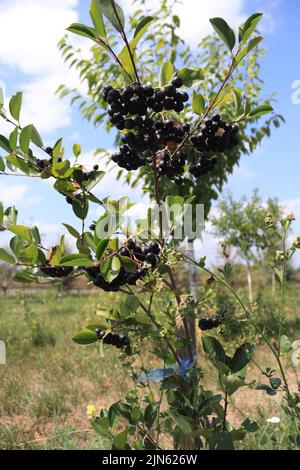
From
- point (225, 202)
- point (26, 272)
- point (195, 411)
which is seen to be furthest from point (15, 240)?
point (225, 202)

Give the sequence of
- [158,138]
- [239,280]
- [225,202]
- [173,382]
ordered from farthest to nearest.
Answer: [239,280] → [225,202] → [173,382] → [158,138]

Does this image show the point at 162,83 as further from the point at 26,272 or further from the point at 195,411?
the point at 195,411

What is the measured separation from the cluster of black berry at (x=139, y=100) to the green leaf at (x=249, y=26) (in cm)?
20

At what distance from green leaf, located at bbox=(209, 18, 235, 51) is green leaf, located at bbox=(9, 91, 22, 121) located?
0.56 metres

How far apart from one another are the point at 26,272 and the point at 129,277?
1.01 feet

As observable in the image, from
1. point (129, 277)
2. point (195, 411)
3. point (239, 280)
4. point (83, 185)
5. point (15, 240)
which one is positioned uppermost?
point (83, 185)

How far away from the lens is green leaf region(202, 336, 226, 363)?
1.40 meters

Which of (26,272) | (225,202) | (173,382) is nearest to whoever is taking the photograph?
(26,272)

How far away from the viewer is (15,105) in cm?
132

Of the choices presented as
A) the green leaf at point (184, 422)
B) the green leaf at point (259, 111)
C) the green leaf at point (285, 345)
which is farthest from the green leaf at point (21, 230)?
the green leaf at point (285, 345)

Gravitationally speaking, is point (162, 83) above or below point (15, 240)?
above

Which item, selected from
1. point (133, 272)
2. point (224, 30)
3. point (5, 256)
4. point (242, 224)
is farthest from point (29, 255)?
point (242, 224)

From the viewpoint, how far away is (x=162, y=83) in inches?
52.9

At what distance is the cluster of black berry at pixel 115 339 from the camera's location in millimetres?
1418
